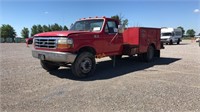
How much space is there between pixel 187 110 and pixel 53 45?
14.9 ft

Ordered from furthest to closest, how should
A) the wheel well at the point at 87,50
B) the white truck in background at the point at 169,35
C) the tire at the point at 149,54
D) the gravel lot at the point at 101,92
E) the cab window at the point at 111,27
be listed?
the white truck in background at the point at 169,35
the tire at the point at 149,54
the cab window at the point at 111,27
the wheel well at the point at 87,50
the gravel lot at the point at 101,92

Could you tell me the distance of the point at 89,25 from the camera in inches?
344

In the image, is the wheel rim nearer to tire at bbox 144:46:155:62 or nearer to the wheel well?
the wheel well

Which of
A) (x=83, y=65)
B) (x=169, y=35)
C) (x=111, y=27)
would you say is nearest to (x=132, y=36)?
(x=111, y=27)


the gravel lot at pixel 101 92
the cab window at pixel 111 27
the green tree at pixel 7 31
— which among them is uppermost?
the green tree at pixel 7 31

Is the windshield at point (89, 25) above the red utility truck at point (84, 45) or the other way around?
above

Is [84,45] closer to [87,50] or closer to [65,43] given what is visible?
[87,50]

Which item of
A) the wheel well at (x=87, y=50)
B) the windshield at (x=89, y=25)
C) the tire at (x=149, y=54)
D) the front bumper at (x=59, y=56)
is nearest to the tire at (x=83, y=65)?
the wheel well at (x=87, y=50)

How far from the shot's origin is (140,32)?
10.6 meters

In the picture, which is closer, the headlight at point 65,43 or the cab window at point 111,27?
the headlight at point 65,43

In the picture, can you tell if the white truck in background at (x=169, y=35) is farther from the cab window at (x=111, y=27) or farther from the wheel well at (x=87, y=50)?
the wheel well at (x=87, y=50)

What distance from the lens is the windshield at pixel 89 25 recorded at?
28.0ft

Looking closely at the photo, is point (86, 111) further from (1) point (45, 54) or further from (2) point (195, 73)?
(2) point (195, 73)

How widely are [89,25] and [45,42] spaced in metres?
1.97
